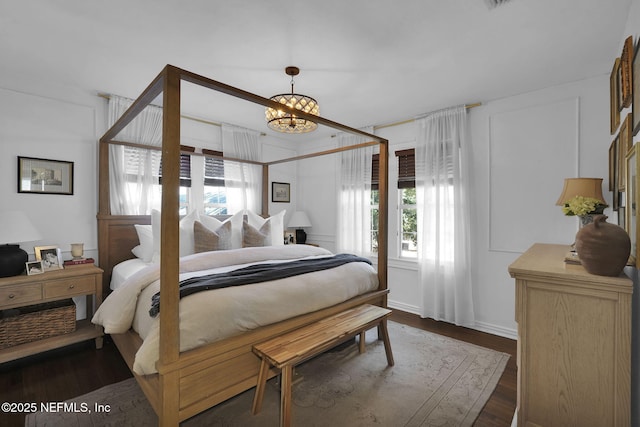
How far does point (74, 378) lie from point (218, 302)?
156 cm

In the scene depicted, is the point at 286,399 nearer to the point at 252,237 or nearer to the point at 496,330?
the point at 252,237

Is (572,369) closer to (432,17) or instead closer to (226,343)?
(226,343)

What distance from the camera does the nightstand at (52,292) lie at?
7.53 feet

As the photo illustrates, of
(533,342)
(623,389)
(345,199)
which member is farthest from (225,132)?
(623,389)

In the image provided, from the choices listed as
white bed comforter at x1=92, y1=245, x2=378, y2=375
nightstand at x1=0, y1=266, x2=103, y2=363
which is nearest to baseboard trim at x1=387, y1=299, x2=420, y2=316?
white bed comforter at x1=92, y1=245, x2=378, y2=375

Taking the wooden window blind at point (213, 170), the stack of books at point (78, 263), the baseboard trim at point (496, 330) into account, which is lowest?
the baseboard trim at point (496, 330)

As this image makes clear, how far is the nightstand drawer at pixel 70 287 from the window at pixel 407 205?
3.54m

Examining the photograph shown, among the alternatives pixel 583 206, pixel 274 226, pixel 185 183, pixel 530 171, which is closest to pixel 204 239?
pixel 274 226

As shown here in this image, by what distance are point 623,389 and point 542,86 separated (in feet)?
9.21

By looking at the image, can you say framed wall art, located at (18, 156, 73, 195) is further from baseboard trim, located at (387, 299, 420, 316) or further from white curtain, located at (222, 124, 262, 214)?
baseboard trim, located at (387, 299, 420, 316)

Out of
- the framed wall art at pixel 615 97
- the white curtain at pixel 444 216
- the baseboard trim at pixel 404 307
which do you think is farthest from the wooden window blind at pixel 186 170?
the framed wall art at pixel 615 97

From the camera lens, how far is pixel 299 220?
4.88 meters

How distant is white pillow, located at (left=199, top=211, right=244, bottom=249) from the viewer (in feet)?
11.0

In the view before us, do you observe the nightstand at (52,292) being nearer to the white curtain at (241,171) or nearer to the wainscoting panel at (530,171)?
the white curtain at (241,171)
